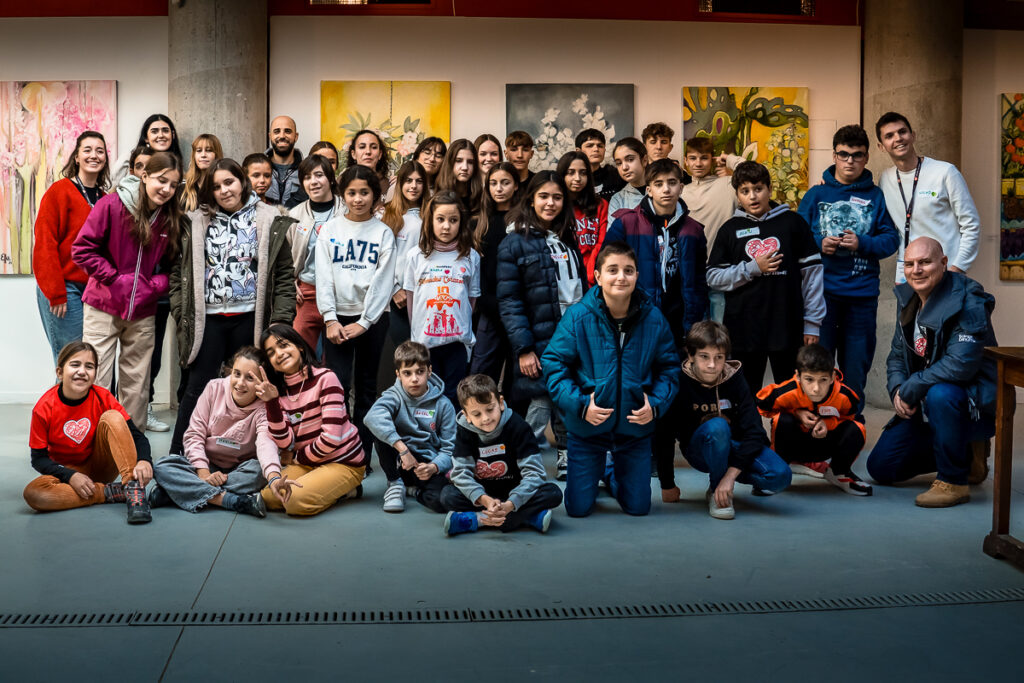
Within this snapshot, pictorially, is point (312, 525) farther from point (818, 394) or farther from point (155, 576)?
point (818, 394)

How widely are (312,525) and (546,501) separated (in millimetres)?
957

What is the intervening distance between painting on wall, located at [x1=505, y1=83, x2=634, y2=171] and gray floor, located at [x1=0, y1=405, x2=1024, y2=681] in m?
3.32

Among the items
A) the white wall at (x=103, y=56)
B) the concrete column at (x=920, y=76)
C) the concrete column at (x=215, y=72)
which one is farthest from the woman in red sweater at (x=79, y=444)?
the concrete column at (x=920, y=76)

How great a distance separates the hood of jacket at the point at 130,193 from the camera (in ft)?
16.9

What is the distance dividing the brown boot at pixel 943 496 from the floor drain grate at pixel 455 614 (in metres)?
1.15

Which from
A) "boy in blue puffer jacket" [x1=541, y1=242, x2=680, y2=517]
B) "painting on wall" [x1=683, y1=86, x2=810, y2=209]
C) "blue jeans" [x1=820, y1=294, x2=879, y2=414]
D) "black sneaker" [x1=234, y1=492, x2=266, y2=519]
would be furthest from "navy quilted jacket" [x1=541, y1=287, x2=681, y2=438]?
"painting on wall" [x1=683, y1=86, x2=810, y2=209]

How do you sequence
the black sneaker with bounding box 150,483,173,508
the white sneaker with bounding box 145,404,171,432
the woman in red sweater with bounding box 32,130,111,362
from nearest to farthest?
the black sneaker with bounding box 150,483,173,508 → the woman in red sweater with bounding box 32,130,111,362 → the white sneaker with bounding box 145,404,171,432

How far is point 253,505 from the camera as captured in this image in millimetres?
3939

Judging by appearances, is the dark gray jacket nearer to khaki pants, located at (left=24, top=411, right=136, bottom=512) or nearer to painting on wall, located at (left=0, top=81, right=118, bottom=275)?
khaki pants, located at (left=24, top=411, right=136, bottom=512)

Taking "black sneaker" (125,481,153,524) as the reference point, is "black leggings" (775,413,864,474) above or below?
above

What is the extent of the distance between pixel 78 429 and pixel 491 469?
6.04 ft

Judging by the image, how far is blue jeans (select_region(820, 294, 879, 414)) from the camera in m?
5.09

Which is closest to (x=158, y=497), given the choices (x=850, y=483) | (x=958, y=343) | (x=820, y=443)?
(x=820, y=443)

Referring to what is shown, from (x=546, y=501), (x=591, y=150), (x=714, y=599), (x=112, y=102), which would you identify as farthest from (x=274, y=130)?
(x=714, y=599)
